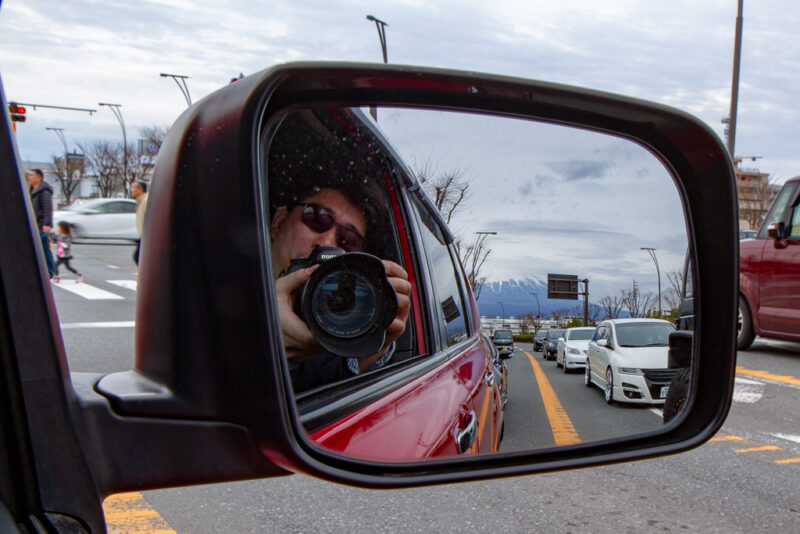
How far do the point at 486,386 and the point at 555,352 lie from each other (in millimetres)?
339

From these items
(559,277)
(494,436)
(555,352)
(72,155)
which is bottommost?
(494,436)

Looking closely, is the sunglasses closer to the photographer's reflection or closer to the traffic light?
the photographer's reflection

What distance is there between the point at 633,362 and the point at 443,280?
0.36m

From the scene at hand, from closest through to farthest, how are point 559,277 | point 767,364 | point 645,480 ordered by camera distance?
1. point 559,277
2. point 645,480
3. point 767,364

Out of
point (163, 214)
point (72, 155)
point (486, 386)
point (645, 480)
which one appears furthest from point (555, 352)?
point (645, 480)

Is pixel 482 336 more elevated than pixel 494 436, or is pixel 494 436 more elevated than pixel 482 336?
pixel 482 336

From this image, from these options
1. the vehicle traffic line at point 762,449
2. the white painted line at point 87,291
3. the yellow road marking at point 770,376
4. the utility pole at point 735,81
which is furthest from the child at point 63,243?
the utility pole at point 735,81

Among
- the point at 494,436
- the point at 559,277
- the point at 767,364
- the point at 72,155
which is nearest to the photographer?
the point at 559,277

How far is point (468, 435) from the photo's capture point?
1.34 metres

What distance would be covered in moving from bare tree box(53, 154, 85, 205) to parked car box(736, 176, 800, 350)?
7.63 meters

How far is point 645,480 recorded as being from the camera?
157 inches

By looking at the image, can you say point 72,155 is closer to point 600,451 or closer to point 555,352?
point 555,352

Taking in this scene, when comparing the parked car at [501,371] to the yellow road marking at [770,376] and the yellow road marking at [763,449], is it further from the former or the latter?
the yellow road marking at [770,376]

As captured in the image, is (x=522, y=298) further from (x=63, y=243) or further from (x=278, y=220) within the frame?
(x=63, y=243)
